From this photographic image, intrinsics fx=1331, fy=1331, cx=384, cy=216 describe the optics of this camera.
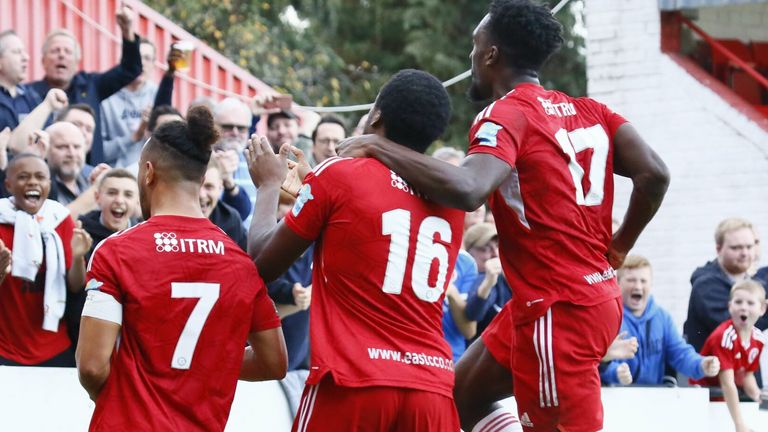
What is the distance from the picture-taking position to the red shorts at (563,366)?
584cm

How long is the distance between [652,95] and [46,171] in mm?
8690

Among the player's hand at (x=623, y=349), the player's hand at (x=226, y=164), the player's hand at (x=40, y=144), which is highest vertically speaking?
the player's hand at (x=40, y=144)

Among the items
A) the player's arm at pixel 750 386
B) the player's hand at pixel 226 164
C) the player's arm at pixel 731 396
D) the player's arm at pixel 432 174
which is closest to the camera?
the player's arm at pixel 432 174

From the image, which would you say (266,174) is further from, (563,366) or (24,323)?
(24,323)

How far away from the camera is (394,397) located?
17.0 feet

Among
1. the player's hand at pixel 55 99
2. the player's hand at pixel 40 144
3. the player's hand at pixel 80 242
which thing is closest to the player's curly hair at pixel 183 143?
the player's hand at pixel 80 242

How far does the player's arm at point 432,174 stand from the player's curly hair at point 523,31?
2.55ft

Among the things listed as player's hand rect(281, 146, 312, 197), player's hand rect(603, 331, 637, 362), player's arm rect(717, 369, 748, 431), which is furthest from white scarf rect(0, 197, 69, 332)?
player's arm rect(717, 369, 748, 431)

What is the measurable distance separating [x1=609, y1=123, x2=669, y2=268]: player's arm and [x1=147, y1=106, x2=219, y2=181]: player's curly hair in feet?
6.29

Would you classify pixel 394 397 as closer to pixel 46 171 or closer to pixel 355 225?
pixel 355 225

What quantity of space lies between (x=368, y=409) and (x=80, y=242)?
336cm

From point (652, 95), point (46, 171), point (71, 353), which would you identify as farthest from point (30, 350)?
point (652, 95)

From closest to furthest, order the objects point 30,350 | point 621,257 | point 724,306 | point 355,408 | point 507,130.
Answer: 1. point 355,408
2. point 507,130
3. point 621,257
4. point 30,350
5. point 724,306

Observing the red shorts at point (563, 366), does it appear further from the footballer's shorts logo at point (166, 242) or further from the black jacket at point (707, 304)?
the black jacket at point (707, 304)
